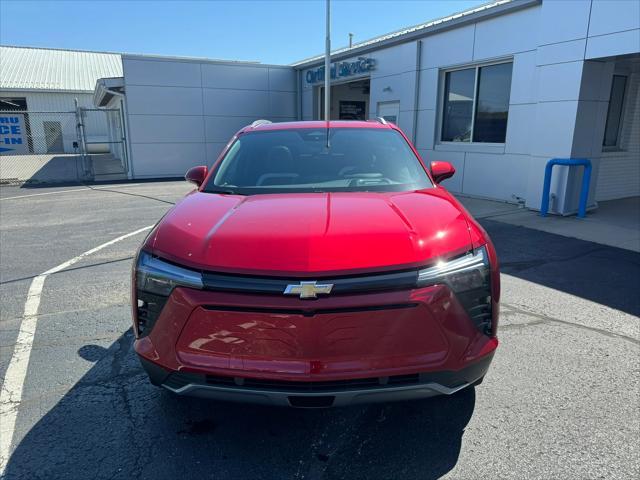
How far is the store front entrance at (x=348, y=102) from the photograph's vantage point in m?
19.4

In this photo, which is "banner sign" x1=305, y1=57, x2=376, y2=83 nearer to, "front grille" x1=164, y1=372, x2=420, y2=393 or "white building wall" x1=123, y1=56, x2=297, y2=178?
"white building wall" x1=123, y1=56, x2=297, y2=178

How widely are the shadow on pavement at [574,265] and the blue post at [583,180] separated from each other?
5.23ft

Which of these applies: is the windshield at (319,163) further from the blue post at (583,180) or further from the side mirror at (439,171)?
the blue post at (583,180)

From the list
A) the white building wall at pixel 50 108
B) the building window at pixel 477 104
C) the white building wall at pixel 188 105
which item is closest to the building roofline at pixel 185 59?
the white building wall at pixel 188 105

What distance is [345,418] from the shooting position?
268 cm

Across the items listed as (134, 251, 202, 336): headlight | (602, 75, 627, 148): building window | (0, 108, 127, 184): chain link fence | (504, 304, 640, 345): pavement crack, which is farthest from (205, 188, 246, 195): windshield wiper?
(0, 108, 127, 184): chain link fence

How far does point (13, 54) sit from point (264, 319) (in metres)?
47.0

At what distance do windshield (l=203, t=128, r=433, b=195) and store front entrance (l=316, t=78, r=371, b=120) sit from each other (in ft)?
51.6

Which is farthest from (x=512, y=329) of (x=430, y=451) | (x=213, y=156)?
(x=213, y=156)

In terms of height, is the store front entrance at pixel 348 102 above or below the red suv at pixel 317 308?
above

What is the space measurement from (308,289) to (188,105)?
56.0ft

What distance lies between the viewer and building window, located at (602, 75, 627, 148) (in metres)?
10.2

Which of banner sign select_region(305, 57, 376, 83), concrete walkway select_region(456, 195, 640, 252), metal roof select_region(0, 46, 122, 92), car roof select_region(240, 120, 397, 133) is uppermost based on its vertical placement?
metal roof select_region(0, 46, 122, 92)

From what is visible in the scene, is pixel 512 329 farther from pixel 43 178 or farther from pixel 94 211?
pixel 43 178
